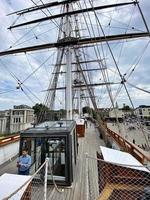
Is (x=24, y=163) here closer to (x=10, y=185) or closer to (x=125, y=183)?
(x=10, y=185)

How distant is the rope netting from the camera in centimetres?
325

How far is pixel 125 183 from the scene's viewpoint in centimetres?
359

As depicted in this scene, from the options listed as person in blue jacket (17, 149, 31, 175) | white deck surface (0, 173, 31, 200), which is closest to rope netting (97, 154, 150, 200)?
white deck surface (0, 173, 31, 200)

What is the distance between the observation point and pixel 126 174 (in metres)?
3.57

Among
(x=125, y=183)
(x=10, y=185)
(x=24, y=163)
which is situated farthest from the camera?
(x=24, y=163)

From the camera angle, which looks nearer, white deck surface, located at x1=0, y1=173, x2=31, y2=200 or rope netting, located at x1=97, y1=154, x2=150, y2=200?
white deck surface, located at x1=0, y1=173, x2=31, y2=200

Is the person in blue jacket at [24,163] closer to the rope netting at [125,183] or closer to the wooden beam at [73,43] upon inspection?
the rope netting at [125,183]

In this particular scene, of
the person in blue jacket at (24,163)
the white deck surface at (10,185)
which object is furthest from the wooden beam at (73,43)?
the white deck surface at (10,185)

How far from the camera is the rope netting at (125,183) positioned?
3.25 meters

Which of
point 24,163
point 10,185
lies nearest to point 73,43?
point 24,163

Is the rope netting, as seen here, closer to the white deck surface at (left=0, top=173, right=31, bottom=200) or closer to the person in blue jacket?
the white deck surface at (left=0, top=173, right=31, bottom=200)

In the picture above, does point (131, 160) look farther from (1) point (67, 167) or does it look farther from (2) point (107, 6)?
(2) point (107, 6)

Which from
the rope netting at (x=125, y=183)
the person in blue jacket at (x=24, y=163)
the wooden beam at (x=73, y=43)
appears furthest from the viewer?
the wooden beam at (x=73, y=43)

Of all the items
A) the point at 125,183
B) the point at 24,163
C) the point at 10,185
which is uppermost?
the point at 10,185
